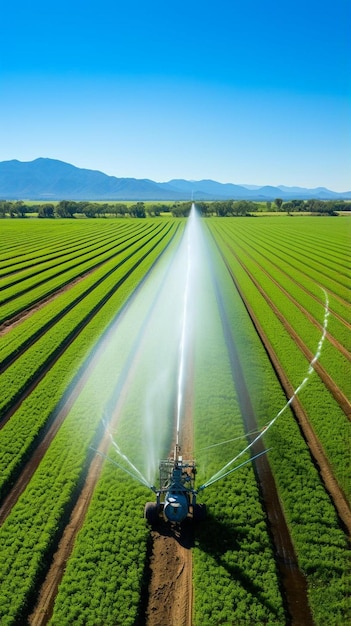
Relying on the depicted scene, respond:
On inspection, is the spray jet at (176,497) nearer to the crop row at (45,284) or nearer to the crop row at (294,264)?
the crop row at (45,284)

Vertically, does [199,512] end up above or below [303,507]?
above

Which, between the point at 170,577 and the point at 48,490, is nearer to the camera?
the point at 170,577

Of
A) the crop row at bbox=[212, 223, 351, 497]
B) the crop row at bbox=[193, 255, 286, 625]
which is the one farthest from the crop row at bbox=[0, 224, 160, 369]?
the crop row at bbox=[212, 223, 351, 497]

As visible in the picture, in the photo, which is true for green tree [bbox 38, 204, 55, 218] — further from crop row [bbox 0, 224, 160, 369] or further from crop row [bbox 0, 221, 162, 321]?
crop row [bbox 0, 224, 160, 369]

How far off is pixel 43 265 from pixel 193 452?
4629 cm

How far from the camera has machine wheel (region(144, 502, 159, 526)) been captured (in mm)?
13203

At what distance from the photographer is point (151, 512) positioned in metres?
13.3

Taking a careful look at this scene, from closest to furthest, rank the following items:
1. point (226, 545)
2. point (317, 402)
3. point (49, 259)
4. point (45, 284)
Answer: point (226, 545) → point (317, 402) → point (45, 284) → point (49, 259)

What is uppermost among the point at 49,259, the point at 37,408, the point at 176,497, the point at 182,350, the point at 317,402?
the point at 49,259

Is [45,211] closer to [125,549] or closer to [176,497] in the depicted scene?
[125,549]

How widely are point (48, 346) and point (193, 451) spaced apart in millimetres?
15009

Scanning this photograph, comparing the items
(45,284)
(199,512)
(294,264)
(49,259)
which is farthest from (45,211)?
(199,512)

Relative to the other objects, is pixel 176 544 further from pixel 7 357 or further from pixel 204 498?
pixel 7 357

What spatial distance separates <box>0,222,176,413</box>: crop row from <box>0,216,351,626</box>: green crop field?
0.14 metres
